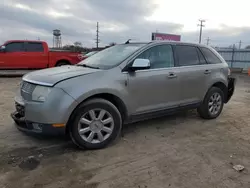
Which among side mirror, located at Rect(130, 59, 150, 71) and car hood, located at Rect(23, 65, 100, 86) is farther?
side mirror, located at Rect(130, 59, 150, 71)

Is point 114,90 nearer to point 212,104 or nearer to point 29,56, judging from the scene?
point 212,104

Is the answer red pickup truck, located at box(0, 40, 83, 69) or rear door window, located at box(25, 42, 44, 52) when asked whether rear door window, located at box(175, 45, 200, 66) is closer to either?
red pickup truck, located at box(0, 40, 83, 69)

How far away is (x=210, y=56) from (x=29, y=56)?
33.2 ft

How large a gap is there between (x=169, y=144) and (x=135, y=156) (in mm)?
749

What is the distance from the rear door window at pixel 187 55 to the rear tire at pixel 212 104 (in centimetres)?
77

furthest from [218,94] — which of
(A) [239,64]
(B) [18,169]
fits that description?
(A) [239,64]

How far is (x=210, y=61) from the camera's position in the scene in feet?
17.3

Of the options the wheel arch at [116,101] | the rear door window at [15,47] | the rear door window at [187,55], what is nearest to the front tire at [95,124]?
the wheel arch at [116,101]

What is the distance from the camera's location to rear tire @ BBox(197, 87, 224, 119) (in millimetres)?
5234

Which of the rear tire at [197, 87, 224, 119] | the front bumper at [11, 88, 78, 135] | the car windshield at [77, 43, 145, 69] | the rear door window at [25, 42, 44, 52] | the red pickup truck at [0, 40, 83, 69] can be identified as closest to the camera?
the front bumper at [11, 88, 78, 135]

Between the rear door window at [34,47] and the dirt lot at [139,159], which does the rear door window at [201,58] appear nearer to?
the dirt lot at [139,159]

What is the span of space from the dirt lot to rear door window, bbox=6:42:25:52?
344 inches

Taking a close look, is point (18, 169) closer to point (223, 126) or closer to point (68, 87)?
point (68, 87)

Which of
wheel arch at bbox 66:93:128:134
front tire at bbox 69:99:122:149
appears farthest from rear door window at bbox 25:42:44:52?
front tire at bbox 69:99:122:149
